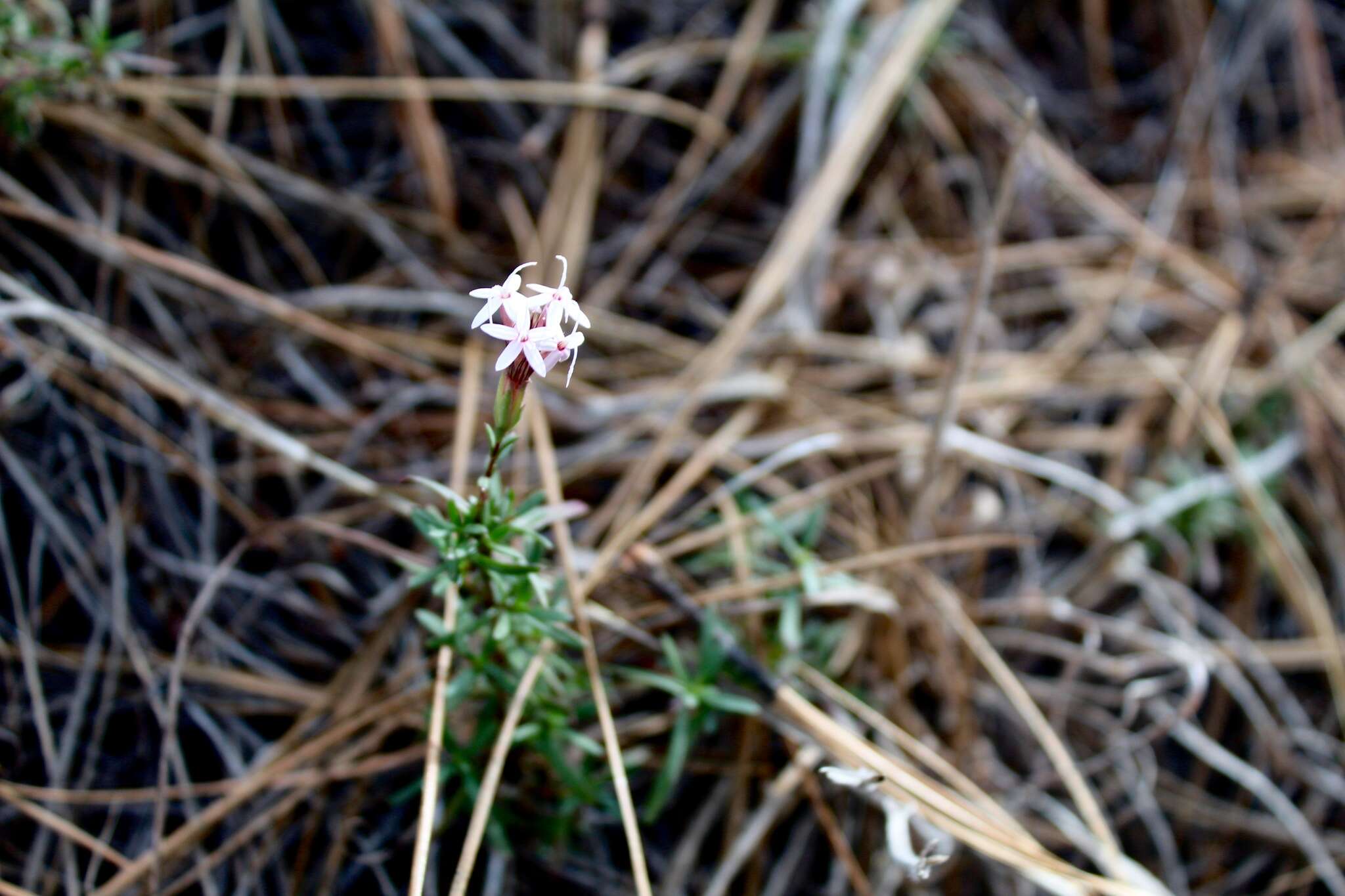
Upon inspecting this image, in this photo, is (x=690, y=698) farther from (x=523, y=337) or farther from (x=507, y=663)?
(x=523, y=337)

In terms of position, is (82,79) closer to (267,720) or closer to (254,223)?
(254,223)

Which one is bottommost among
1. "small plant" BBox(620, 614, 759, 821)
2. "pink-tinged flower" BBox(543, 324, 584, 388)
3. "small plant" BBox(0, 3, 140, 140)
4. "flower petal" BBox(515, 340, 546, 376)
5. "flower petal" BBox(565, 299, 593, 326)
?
"small plant" BBox(620, 614, 759, 821)

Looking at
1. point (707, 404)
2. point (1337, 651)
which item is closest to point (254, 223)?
point (707, 404)

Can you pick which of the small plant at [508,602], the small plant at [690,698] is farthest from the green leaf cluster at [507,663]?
the small plant at [690,698]

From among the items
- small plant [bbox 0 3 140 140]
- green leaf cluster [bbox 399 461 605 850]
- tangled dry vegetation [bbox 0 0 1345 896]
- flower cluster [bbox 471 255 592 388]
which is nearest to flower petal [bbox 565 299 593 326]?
flower cluster [bbox 471 255 592 388]

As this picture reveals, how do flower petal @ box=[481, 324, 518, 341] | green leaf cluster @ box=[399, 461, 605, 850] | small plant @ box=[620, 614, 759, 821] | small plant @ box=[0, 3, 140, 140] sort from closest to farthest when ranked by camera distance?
flower petal @ box=[481, 324, 518, 341]
green leaf cluster @ box=[399, 461, 605, 850]
small plant @ box=[620, 614, 759, 821]
small plant @ box=[0, 3, 140, 140]

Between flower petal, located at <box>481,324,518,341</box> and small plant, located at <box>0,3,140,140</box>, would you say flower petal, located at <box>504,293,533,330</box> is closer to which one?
flower petal, located at <box>481,324,518,341</box>

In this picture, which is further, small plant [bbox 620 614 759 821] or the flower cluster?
small plant [bbox 620 614 759 821]
